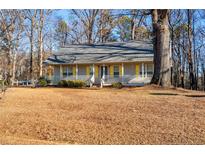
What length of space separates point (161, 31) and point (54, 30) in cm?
2339

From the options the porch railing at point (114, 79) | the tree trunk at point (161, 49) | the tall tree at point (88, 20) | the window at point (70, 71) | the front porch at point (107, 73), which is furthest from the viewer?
the tall tree at point (88, 20)

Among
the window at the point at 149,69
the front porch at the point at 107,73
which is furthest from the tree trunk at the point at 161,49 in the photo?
the window at the point at 149,69

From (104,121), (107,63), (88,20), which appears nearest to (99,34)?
(88,20)

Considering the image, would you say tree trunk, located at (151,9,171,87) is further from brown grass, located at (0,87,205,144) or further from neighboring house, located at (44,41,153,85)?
neighboring house, located at (44,41,153,85)

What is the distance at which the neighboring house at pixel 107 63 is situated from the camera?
886 inches

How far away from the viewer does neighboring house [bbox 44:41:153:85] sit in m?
22.5

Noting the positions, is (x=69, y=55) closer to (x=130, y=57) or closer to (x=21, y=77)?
(x=130, y=57)

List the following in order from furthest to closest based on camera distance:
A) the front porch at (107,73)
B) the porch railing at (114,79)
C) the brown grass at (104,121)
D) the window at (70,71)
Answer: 1. the window at (70,71)
2. the front porch at (107,73)
3. the porch railing at (114,79)
4. the brown grass at (104,121)

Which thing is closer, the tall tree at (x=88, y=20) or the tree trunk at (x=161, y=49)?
the tree trunk at (x=161, y=49)

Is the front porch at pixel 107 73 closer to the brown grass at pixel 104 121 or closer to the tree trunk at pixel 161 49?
the tree trunk at pixel 161 49

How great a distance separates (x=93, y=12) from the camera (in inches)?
1293

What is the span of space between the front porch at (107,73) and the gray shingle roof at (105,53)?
21.6 inches

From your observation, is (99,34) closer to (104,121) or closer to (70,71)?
(70,71)
